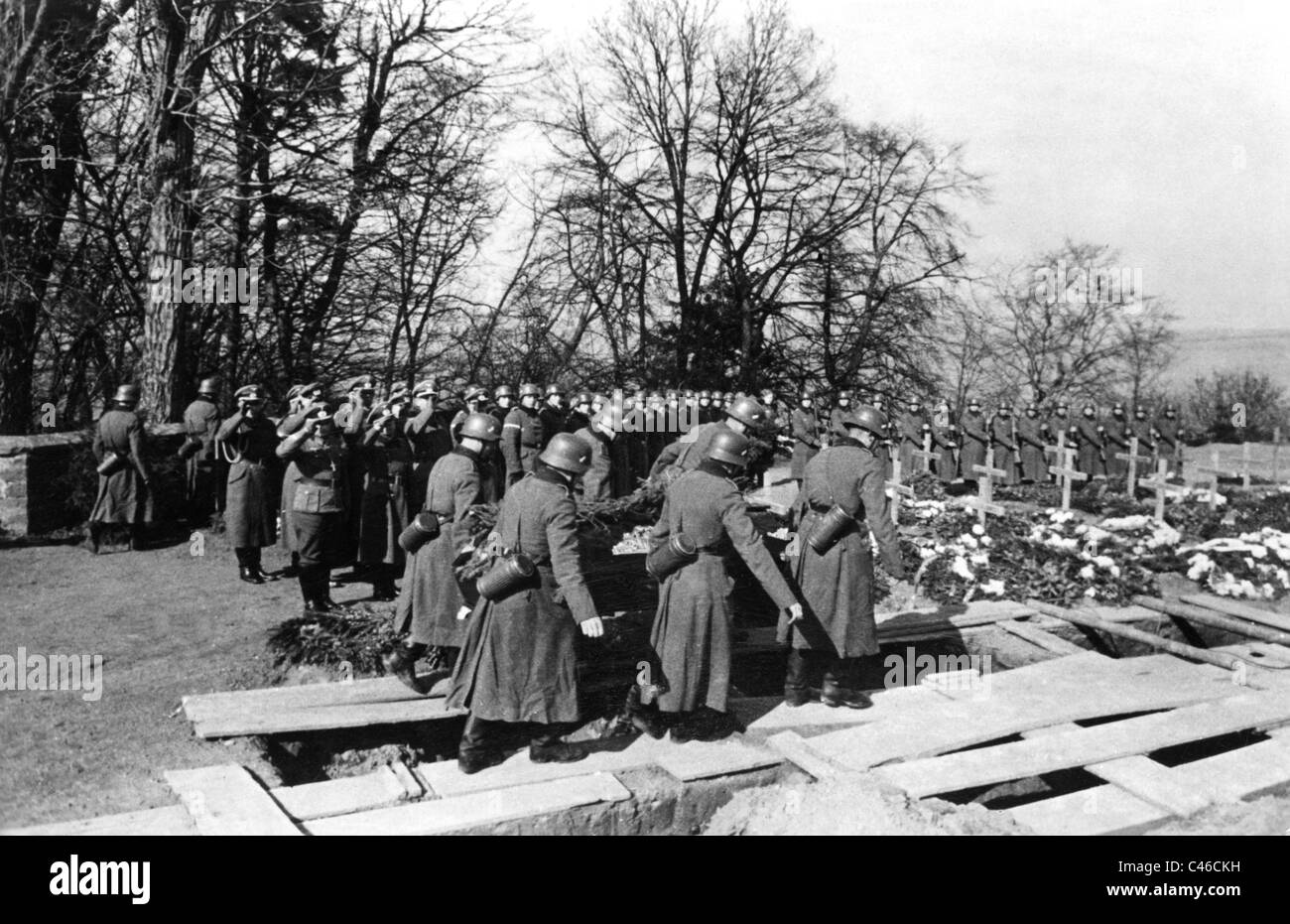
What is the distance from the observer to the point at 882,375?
25.4 meters

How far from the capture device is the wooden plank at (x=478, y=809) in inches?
186

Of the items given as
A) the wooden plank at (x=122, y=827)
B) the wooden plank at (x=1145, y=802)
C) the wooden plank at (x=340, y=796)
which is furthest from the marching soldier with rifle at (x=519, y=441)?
the wooden plank at (x=1145, y=802)

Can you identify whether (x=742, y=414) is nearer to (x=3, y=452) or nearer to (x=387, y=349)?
(x=3, y=452)

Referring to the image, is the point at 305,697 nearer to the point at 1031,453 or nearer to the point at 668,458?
the point at 668,458

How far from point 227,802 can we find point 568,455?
7.34 feet

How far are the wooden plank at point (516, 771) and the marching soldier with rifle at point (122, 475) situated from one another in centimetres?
609

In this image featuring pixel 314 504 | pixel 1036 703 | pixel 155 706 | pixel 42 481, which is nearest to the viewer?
pixel 155 706

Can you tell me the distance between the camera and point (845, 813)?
17.1 feet

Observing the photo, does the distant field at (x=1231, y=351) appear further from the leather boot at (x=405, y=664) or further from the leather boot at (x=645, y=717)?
the leather boot at (x=405, y=664)

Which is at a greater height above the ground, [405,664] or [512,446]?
[512,446]

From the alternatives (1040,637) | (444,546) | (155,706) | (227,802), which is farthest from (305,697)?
(1040,637)
